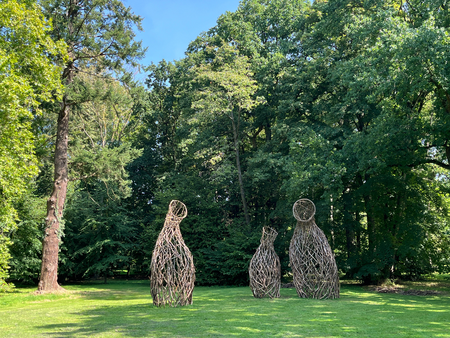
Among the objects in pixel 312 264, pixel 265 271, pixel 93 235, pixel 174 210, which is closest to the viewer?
pixel 174 210

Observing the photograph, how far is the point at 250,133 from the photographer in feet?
85.5

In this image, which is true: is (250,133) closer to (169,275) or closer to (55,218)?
(55,218)

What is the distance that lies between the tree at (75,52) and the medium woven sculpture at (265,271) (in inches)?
315

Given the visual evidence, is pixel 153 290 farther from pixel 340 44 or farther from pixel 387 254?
pixel 340 44

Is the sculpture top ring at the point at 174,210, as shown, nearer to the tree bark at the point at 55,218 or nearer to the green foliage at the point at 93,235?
the tree bark at the point at 55,218

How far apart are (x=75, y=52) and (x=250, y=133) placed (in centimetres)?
1359

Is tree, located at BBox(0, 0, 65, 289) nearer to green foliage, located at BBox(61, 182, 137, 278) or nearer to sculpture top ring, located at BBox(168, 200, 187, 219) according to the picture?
sculpture top ring, located at BBox(168, 200, 187, 219)

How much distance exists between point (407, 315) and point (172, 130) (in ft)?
79.0

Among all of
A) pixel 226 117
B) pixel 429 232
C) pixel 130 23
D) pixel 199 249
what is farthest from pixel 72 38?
pixel 429 232

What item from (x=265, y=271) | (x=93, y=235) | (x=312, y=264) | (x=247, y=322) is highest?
(x=93, y=235)

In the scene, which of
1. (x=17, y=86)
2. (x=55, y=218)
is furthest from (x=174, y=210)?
(x=55, y=218)

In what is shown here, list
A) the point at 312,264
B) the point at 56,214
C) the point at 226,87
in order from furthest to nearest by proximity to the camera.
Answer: the point at 226,87 → the point at 56,214 → the point at 312,264

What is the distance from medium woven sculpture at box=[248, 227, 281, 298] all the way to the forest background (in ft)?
15.9

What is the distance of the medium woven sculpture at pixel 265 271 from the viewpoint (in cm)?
1082
